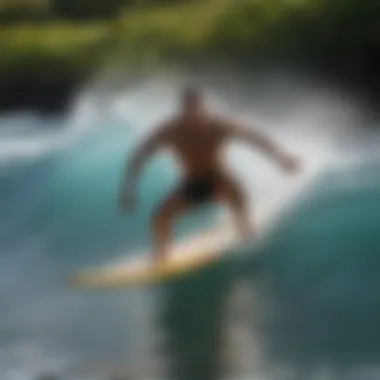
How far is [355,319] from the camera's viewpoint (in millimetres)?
900

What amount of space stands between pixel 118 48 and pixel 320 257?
317 mm

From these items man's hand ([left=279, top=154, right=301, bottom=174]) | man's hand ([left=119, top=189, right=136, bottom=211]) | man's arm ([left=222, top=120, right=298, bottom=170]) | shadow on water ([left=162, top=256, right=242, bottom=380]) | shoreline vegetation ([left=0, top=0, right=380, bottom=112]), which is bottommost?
shadow on water ([left=162, top=256, right=242, bottom=380])

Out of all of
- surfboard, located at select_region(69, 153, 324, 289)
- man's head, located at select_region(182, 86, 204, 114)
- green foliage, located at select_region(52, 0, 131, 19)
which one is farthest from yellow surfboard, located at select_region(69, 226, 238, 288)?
green foliage, located at select_region(52, 0, 131, 19)

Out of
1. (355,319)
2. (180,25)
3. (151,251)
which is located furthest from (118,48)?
(355,319)

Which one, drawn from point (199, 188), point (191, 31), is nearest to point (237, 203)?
point (199, 188)

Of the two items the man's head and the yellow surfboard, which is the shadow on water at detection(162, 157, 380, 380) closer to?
the yellow surfboard

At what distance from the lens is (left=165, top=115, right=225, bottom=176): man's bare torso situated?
0.94m

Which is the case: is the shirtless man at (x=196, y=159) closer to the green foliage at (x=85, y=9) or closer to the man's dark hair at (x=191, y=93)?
the man's dark hair at (x=191, y=93)

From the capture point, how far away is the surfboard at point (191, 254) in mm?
921

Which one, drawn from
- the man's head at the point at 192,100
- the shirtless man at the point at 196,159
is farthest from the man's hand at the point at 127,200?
the man's head at the point at 192,100

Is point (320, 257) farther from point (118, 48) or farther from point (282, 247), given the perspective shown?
point (118, 48)

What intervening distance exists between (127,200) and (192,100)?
130 millimetres

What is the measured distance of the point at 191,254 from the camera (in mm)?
923

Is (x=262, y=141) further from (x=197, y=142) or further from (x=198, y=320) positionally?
(x=198, y=320)
